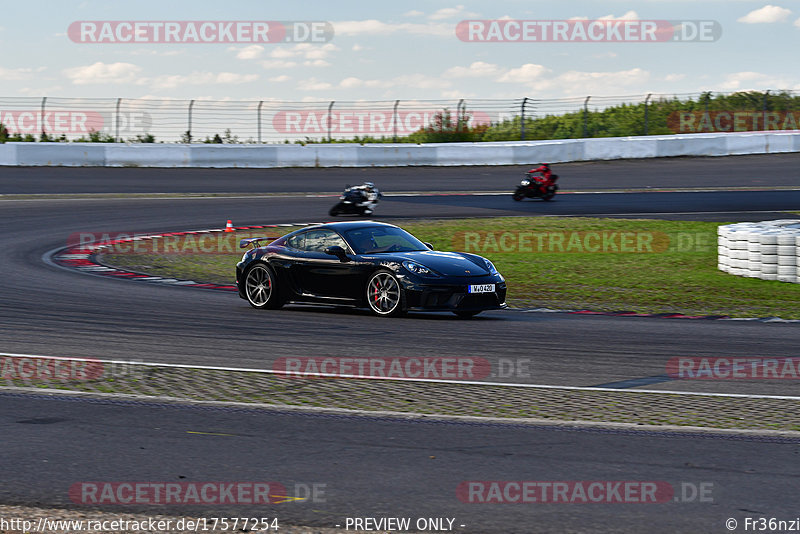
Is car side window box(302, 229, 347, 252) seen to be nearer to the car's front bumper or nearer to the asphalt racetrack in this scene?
the asphalt racetrack

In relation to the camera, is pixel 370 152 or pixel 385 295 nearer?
pixel 385 295

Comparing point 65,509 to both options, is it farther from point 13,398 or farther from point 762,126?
point 762,126

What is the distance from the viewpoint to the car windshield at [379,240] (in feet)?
41.1

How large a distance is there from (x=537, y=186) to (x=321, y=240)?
15.7 m

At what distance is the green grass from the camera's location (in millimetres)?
13562

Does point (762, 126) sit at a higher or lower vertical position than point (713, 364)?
higher

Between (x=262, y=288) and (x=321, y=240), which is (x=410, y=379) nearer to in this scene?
(x=321, y=240)

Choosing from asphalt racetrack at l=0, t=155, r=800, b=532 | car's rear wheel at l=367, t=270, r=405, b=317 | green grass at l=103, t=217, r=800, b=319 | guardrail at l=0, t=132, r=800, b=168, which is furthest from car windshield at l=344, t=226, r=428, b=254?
guardrail at l=0, t=132, r=800, b=168

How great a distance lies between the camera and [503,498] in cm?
493

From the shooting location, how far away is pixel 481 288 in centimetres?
1182

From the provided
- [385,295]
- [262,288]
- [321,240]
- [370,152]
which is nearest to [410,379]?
[385,295]

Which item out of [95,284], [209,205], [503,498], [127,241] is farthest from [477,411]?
[209,205]

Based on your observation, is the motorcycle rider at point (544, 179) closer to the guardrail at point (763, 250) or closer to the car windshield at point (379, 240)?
the guardrail at point (763, 250)

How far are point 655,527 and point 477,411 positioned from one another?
8.60ft
